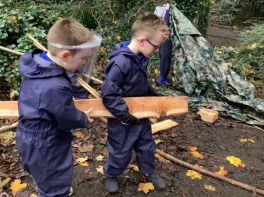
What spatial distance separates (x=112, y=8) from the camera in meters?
8.54

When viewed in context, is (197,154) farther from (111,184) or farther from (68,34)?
(68,34)

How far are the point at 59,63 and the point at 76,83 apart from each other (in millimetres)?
945

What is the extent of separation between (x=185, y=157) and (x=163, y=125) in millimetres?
737

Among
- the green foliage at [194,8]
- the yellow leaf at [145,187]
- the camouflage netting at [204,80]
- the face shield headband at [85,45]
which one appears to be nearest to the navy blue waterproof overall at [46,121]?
the face shield headband at [85,45]

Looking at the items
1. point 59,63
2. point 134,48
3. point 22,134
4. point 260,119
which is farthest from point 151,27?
point 260,119

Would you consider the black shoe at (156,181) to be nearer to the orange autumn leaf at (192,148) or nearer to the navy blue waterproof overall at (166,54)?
the orange autumn leaf at (192,148)

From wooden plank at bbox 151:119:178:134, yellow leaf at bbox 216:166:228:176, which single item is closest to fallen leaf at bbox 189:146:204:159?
yellow leaf at bbox 216:166:228:176

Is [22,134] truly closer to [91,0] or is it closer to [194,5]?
[194,5]

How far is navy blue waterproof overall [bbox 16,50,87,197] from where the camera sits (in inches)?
96.3

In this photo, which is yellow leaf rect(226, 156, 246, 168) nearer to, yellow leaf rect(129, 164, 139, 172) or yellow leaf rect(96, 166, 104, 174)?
yellow leaf rect(129, 164, 139, 172)

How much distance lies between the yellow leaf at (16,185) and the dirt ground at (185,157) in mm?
51

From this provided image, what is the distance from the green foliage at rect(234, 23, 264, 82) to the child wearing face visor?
527 centimetres

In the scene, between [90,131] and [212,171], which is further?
[90,131]

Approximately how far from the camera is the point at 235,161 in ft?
14.7
